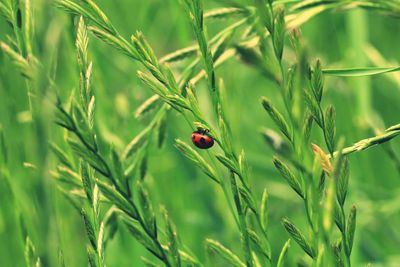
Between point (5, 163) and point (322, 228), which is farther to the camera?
point (5, 163)

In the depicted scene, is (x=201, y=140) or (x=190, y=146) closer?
(x=201, y=140)

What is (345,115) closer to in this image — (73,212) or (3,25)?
(73,212)

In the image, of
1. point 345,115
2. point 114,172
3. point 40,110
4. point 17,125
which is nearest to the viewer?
point 40,110

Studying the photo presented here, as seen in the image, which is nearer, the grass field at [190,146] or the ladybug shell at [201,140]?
the grass field at [190,146]

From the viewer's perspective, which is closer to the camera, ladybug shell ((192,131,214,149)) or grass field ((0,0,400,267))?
grass field ((0,0,400,267))

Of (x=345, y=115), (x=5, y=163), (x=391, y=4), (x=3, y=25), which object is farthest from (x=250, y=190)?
(x=3, y=25)

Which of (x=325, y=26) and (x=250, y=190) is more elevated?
(x=250, y=190)

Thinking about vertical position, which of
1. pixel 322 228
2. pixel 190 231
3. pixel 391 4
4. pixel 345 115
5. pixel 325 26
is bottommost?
pixel 190 231

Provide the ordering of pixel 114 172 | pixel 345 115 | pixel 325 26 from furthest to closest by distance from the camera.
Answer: pixel 325 26 < pixel 345 115 < pixel 114 172
